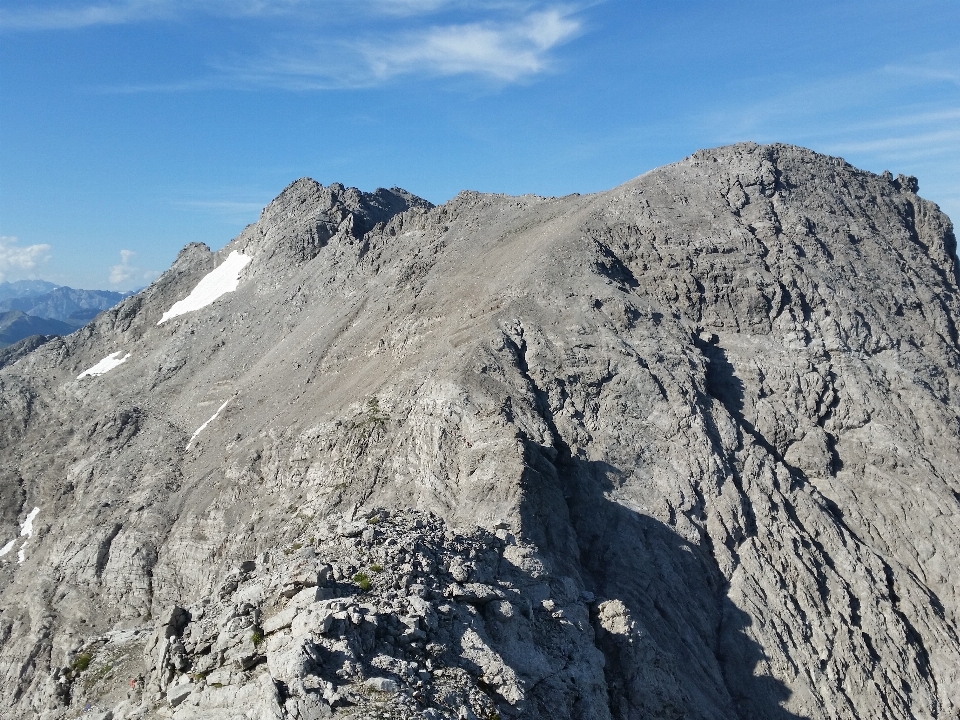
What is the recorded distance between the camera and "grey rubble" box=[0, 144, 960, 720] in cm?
2236

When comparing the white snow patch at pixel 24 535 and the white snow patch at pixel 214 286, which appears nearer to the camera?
the white snow patch at pixel 24 535

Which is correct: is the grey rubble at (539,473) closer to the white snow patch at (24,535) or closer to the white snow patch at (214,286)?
the white snow patch at (24,535)

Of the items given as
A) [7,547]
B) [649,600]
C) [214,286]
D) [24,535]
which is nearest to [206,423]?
[24,535]

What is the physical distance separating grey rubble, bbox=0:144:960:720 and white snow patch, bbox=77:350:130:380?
6.69 feet

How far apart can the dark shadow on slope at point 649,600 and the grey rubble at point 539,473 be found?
0.45 feet

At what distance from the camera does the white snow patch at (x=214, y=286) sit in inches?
2928

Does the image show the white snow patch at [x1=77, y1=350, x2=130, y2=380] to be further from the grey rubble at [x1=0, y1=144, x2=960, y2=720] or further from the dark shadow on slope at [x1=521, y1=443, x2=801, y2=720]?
the dark shadow on slope at [x1=521, y1=443, x2=801, y2=720]

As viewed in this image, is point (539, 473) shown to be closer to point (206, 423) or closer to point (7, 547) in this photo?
point (206, 423)

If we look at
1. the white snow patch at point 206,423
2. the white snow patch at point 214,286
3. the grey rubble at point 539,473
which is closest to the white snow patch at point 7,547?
the grey rubble at point 539,473

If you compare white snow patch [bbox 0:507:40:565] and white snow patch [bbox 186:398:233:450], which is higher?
white snow patch [bbox 186:398:233:450]

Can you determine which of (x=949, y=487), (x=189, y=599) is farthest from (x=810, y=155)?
(x=189, y=599)

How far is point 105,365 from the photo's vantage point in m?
70.5

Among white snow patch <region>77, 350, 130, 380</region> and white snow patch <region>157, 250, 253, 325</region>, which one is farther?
white snow patch <region>157, 250, 253, 325</region>

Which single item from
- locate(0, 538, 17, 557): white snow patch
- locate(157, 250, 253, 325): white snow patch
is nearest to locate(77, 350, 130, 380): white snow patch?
locate(157, 250, 253, 325): white snow patch
